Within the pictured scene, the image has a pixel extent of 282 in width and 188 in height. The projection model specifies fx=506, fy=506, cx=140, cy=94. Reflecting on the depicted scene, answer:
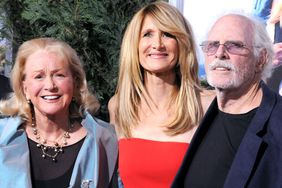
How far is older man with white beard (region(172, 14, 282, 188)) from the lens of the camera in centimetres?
211

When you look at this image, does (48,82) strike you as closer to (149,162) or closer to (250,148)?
(149,162)

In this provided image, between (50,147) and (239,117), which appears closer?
(239,117)

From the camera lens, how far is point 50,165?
2.84m

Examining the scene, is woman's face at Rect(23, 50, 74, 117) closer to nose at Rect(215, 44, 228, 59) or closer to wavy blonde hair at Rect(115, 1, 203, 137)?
wavy blonde hair at Rect(115, 1, 203, 137)

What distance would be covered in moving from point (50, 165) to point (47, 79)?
1.59ft

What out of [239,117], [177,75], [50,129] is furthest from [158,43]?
[239,117]

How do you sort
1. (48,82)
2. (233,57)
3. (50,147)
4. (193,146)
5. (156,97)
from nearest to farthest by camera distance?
(233,57)
(193,146)
(48,82)
(50,147)
(156,97)

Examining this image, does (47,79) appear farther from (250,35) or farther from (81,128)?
(250,35)

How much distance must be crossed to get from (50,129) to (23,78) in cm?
33

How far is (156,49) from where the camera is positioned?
3098 mm

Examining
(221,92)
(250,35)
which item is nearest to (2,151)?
(221,92)

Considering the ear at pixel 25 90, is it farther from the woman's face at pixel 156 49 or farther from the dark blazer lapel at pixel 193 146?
the dark blazer lapel at pixel 193 146

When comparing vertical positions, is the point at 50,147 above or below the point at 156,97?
below

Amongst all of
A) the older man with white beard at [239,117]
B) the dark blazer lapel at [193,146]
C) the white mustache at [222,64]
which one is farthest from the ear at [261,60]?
the dark blazer lapel at [193,146]
